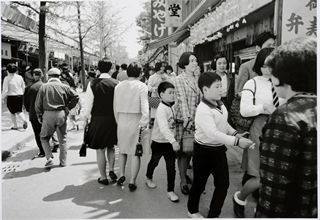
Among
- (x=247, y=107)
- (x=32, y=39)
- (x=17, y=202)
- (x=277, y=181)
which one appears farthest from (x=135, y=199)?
(x=32, y=39)

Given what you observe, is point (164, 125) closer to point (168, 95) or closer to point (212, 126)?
point (168, 95)

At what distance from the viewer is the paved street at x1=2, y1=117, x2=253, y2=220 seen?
3.46m

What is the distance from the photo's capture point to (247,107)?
290cm

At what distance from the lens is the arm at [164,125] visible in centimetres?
343

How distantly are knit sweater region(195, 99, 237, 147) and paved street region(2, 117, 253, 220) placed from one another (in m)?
0.92

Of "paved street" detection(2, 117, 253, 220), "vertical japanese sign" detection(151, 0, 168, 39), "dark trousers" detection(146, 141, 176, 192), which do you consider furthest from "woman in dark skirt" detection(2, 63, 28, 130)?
"vertical japanese sign" detection(151, 0, 168, 39)

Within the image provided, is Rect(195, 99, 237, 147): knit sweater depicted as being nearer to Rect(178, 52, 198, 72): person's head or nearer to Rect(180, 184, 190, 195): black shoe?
Rect(178, 52, 198, 72): person's head

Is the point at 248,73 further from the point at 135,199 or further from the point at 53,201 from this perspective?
the point at 53,201

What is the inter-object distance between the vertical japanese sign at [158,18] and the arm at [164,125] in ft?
33.4

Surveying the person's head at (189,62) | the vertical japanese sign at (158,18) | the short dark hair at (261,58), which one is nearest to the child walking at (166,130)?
the person's head at (189,62)

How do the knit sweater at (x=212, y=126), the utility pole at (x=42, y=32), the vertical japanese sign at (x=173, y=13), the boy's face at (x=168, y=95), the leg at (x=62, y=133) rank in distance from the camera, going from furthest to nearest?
the vertical japanese sign at (x=173, y=13)
the utility pole at (x=42, y=32)
the leg at (x=62, y=133)
the boy's face at (x=168, y=95)
the knit sweater at (x=212, y=126)

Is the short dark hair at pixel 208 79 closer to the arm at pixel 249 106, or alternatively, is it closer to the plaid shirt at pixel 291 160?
the arm at pixel 249 106

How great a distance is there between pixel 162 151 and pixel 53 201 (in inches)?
54.8

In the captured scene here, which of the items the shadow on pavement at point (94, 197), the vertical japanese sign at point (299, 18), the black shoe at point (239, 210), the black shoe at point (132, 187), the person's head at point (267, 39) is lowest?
the shadow on pavement at point (94, 197)
